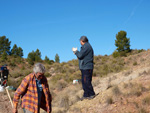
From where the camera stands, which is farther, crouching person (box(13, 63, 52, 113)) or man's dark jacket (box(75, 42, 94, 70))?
man's dark jacket (box(75, 42, 94, 70))

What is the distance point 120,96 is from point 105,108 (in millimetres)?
682

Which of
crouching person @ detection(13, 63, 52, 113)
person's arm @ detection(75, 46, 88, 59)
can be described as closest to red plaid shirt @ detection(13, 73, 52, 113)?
crouching person @ detection(13, 63, 52, 113)

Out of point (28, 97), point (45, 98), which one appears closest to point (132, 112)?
point (45, 98)

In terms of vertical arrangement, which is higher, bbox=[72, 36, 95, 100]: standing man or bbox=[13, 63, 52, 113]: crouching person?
bbox=[72, 36, 95, 100]: standing man

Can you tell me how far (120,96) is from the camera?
590cm

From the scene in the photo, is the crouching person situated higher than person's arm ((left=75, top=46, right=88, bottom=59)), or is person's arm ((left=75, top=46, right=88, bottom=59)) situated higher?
person's arm ((left=75, top=46, right=88, bottom=59))

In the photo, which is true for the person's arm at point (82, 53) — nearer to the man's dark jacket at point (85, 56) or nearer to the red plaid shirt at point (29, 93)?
the man's dark jacket at point (85, 56)

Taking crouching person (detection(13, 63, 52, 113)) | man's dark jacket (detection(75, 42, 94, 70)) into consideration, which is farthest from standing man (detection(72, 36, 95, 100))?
crouching person (detection(13, 63, 52, 113))

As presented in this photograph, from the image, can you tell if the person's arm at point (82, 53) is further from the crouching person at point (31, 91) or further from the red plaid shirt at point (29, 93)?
the red plaid shirt at point (29, 93)

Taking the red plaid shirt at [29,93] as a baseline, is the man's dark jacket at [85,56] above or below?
above

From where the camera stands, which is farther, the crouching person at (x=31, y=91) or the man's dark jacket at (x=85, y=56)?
the man's dark jacket at (x=85, y=56)

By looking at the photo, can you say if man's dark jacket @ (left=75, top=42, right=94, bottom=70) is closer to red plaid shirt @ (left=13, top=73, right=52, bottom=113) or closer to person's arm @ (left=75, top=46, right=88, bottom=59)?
person's arm @ (left=75, top=46, right=88, bottom=59)

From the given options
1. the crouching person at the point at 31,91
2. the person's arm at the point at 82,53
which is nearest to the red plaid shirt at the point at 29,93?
the crouching person at the point at 31,91

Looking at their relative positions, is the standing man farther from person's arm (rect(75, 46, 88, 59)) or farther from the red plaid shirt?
the red plaid shirt
